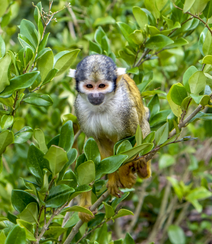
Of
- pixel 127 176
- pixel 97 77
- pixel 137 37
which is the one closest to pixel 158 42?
pixel 137 37

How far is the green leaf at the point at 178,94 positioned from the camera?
1.64 m

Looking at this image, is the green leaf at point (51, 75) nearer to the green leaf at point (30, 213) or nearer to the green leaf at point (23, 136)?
the green leaf at point (23, 136)

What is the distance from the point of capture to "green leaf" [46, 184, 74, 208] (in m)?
1.40

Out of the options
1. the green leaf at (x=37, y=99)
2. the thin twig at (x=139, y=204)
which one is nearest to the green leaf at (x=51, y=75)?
the green leaf at (x=37, y=99)

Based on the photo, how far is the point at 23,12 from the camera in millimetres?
7773

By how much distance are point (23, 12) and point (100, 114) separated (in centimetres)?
649

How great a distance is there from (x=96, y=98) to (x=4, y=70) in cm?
91

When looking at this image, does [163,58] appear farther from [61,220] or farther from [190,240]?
[190,240]

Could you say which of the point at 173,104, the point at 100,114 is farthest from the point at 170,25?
the point at 100,114

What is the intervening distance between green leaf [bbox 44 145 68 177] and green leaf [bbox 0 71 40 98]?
0.35 metres

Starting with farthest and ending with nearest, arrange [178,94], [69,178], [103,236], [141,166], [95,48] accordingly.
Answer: [95,48]
[141,166]
[103,236]
[178,94]
[69,178]

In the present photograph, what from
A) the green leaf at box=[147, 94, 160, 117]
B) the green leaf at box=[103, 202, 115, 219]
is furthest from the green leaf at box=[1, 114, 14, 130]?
the green leaf at box=[147, 94, 160, 117]

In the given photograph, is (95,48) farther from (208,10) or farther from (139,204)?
(139,204)

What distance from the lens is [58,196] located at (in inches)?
55.7
